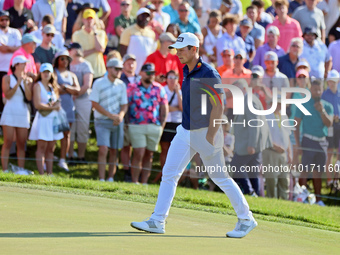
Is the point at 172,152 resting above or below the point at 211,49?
below

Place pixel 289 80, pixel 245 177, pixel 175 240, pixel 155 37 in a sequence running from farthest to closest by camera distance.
Answer: pixel 155 37
pixel 289 80
pixel 245 177
pixel 175 240

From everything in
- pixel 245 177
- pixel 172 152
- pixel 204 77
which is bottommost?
pixel 245 177

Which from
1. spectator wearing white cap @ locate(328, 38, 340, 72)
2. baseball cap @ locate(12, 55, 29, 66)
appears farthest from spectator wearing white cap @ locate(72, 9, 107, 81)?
spectator wearing white cap @ locate(328, 38, 340, 72)

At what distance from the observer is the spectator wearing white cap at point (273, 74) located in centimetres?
1452

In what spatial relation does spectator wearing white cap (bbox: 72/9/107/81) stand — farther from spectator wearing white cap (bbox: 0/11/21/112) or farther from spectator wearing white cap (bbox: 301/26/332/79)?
spectator wearing white cap (bbox: 301/26/332/79)

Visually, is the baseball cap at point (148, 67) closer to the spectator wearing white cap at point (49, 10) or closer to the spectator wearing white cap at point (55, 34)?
the spectator wearing white cap at point (55, 34)

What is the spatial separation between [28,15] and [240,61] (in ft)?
14.5

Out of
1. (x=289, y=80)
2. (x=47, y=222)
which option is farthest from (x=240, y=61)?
(x=47, y=222)

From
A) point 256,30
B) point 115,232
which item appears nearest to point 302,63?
point 256,30

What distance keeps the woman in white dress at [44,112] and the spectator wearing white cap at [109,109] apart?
798 mm

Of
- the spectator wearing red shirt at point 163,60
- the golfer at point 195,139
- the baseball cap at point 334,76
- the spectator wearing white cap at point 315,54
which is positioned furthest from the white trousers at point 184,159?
the spectator wearing white cap at point 315,54

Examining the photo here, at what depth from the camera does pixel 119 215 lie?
871 centimetres

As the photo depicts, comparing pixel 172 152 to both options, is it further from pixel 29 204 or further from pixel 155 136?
pixel 155 136

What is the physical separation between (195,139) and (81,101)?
6.68 m
